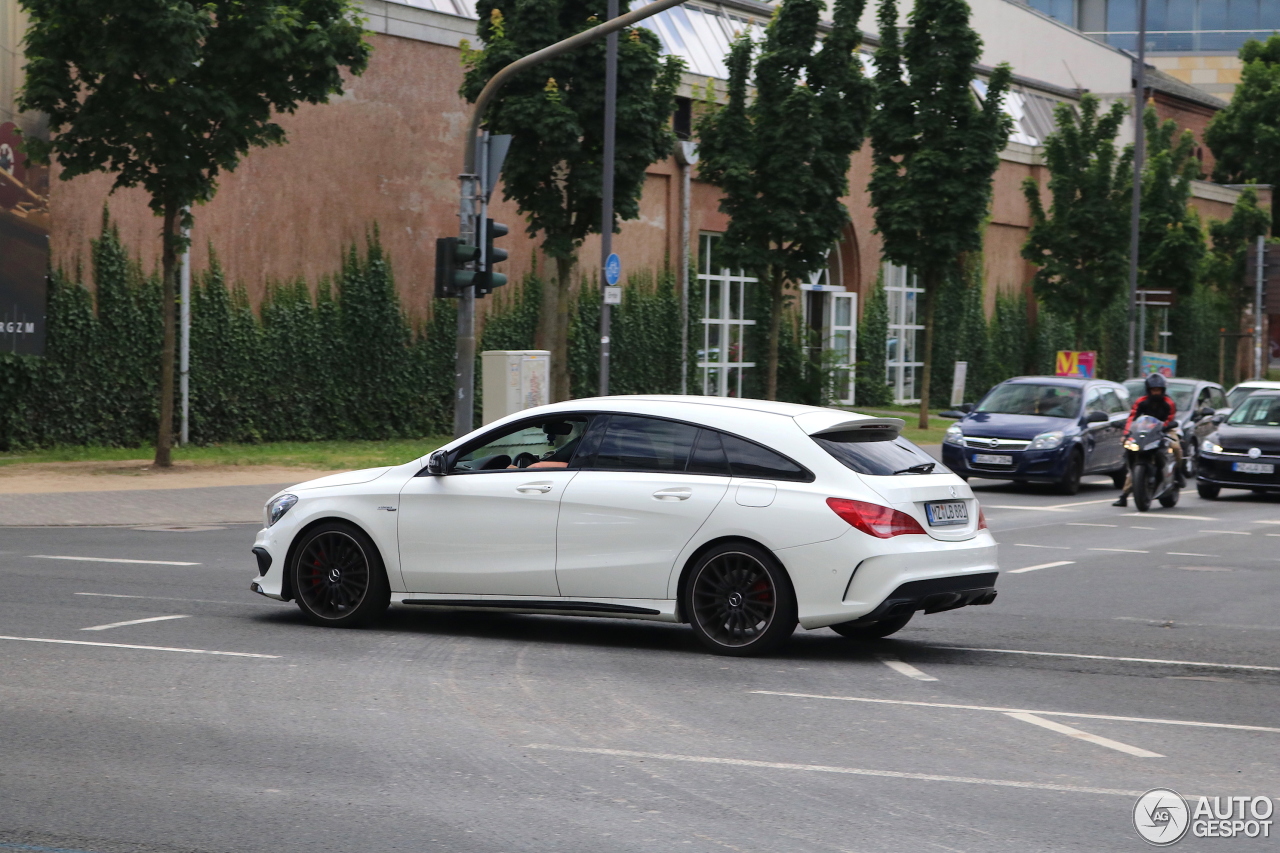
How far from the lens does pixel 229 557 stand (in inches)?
556

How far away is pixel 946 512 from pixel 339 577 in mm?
3789

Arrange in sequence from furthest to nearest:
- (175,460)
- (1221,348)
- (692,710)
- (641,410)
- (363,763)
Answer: (1221,348), (175,460), (641,410), (692,710), (363,763)

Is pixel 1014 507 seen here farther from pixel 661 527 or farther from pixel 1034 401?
pixel 661 527

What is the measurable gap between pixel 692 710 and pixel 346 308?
2347 centimetres

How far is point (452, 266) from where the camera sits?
1762 centimetres

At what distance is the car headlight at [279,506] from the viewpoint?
10.2m

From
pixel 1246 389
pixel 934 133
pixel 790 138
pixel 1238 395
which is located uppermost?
pixel 934 133

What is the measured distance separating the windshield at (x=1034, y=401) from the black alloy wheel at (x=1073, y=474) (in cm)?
70

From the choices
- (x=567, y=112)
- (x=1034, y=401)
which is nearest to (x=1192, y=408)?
(x=1034, y=401)

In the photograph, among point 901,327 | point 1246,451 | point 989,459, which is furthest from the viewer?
point 901,327

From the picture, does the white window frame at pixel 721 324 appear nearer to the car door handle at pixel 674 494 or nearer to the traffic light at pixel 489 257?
the traffic light at pixel 489 257

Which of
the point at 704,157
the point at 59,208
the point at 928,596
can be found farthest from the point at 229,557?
the point at 704,157

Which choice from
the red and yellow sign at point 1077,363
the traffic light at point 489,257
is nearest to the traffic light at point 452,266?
the traffic light at point 489,257

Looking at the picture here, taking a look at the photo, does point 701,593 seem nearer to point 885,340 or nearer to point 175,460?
point 175,460
